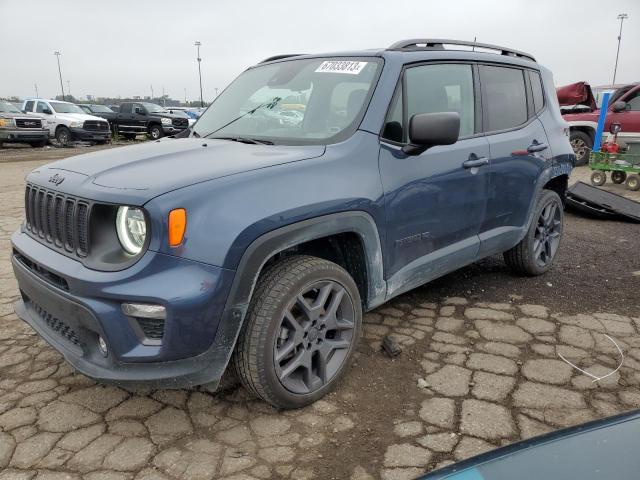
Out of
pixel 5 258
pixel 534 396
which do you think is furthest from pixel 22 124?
pixel 534 396

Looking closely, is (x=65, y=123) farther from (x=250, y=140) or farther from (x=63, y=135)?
(x=250, y=140)

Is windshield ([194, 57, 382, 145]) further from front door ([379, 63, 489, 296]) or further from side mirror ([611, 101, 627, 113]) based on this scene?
side mirror ([611, 101, 627, 113])

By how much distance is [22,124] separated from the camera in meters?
17.9

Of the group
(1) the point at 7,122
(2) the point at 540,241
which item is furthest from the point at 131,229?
(1) the point at 7,122

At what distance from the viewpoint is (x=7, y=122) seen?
17.5 m

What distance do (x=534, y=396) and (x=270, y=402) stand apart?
140 cm

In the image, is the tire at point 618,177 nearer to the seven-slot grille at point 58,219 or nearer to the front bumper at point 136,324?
the front bumper at point 136,324

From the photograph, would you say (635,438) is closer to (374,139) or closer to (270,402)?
(270,402)

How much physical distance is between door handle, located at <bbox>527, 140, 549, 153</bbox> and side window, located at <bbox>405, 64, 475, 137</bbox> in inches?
27.7

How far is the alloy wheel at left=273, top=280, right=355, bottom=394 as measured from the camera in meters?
2.47

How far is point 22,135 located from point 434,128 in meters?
19.0

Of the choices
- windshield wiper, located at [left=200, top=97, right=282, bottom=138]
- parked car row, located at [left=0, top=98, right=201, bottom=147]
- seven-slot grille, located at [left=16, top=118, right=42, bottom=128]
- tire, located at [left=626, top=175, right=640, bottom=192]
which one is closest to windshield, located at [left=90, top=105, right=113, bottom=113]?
parked car row, located at [left=0, top=98, right=201, bottom=147]

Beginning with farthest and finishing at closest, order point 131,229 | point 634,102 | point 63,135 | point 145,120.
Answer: point 145,120 → point 63,135 → point 634,102 → point 131,229

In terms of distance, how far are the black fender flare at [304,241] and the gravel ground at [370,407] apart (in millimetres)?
Answer: 595
